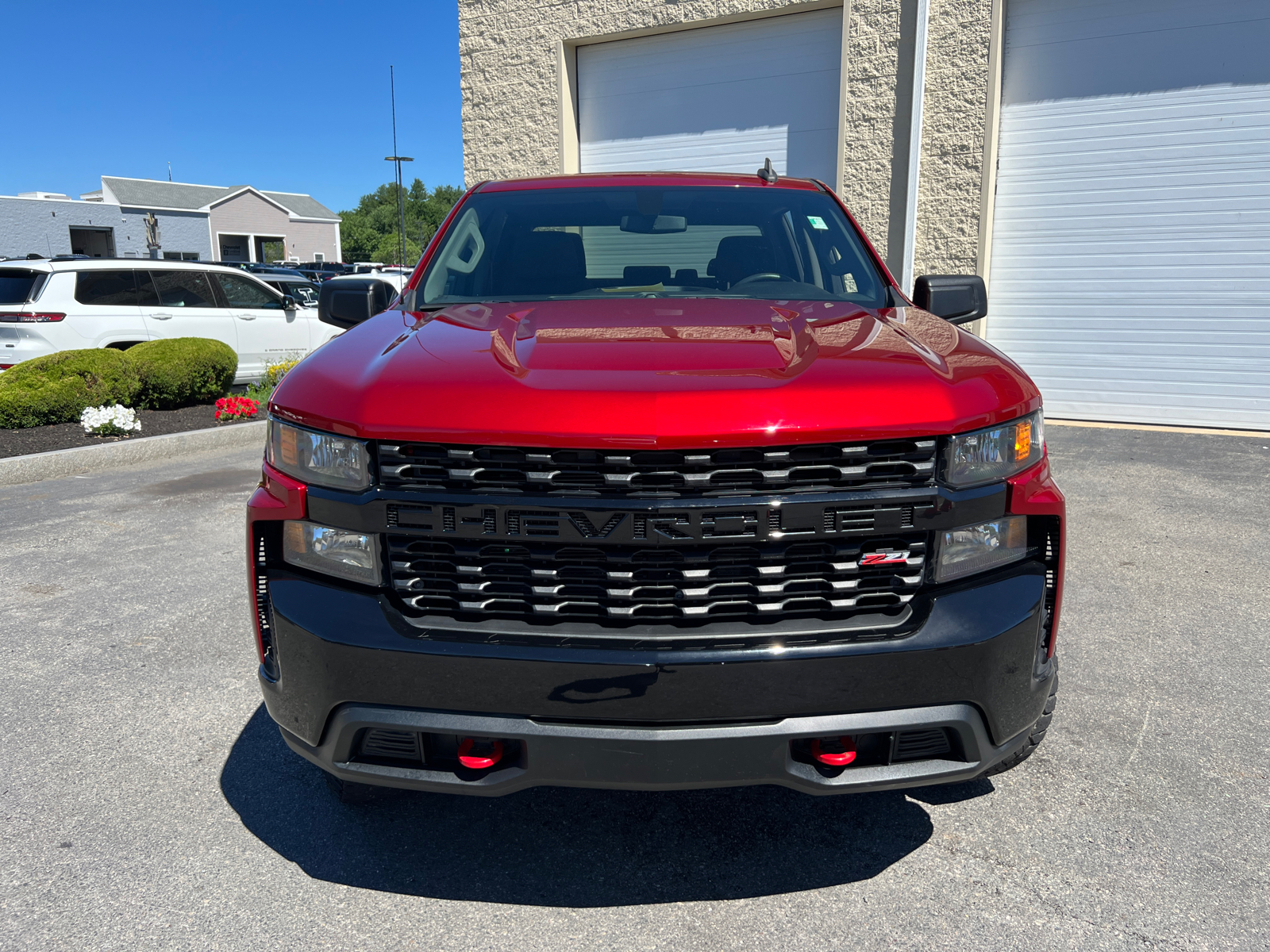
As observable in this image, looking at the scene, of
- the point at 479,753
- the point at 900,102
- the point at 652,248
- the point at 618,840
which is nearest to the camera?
the point at 479,753

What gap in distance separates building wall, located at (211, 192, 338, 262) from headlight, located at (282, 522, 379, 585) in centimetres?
6859

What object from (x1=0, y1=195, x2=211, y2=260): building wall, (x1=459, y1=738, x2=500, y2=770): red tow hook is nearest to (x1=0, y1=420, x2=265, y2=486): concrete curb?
(x1=459, y1=738, x2=500, y2=770): red tow hook

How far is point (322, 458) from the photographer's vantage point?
2068mm

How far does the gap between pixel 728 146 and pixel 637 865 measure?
397 inches

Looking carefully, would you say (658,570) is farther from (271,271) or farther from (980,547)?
(271,271)

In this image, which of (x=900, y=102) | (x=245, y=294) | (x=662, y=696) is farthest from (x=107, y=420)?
(x=900, y=102)

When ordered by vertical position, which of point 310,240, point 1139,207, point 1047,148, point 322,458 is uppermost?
point 310,240

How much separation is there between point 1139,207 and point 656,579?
362 inches

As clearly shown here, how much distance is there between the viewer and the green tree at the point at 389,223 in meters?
98.8

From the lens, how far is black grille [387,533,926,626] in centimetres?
194

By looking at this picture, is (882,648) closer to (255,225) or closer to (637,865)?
(637,865)

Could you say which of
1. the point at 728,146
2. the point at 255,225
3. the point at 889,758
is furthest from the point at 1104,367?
the point at 255,225

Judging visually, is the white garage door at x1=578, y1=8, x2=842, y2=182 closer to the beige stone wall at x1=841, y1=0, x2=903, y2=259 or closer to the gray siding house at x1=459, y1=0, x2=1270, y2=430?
the gray siding house at x1=459, y1=0, x2=1270, y2=430

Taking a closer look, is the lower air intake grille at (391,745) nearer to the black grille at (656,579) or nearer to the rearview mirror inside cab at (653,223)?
the black grille at (656,579)
